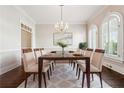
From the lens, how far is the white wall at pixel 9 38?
14.1ft

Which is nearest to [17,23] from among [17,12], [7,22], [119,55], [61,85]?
[17,12]

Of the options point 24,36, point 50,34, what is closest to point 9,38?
point 24,36

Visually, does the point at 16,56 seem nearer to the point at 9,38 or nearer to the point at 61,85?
the point at 9,38

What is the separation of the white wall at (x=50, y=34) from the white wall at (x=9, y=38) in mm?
3564

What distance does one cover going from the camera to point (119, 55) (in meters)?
4.46

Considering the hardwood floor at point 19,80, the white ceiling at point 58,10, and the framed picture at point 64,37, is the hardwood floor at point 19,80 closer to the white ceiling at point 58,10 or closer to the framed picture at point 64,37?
the white ceiling at point 58,10

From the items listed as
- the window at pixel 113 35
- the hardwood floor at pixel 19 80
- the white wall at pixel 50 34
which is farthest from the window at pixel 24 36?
the window at pixel 113 35

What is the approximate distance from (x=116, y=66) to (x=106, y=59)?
98 centimetres

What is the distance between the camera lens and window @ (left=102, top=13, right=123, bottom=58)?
14.6 ft

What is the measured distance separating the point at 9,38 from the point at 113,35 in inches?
153

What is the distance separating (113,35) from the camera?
16.9 feet

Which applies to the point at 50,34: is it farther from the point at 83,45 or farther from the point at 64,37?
the point at 83,45

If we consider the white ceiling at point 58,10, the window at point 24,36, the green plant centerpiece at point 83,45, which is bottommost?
the green plant centerpiece at point 83,45

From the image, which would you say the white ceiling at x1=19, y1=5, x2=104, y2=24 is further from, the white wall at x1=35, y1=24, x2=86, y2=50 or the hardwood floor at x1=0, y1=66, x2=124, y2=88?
the hardwood floor at x1=0, y1=66, x2=124, y2=88
